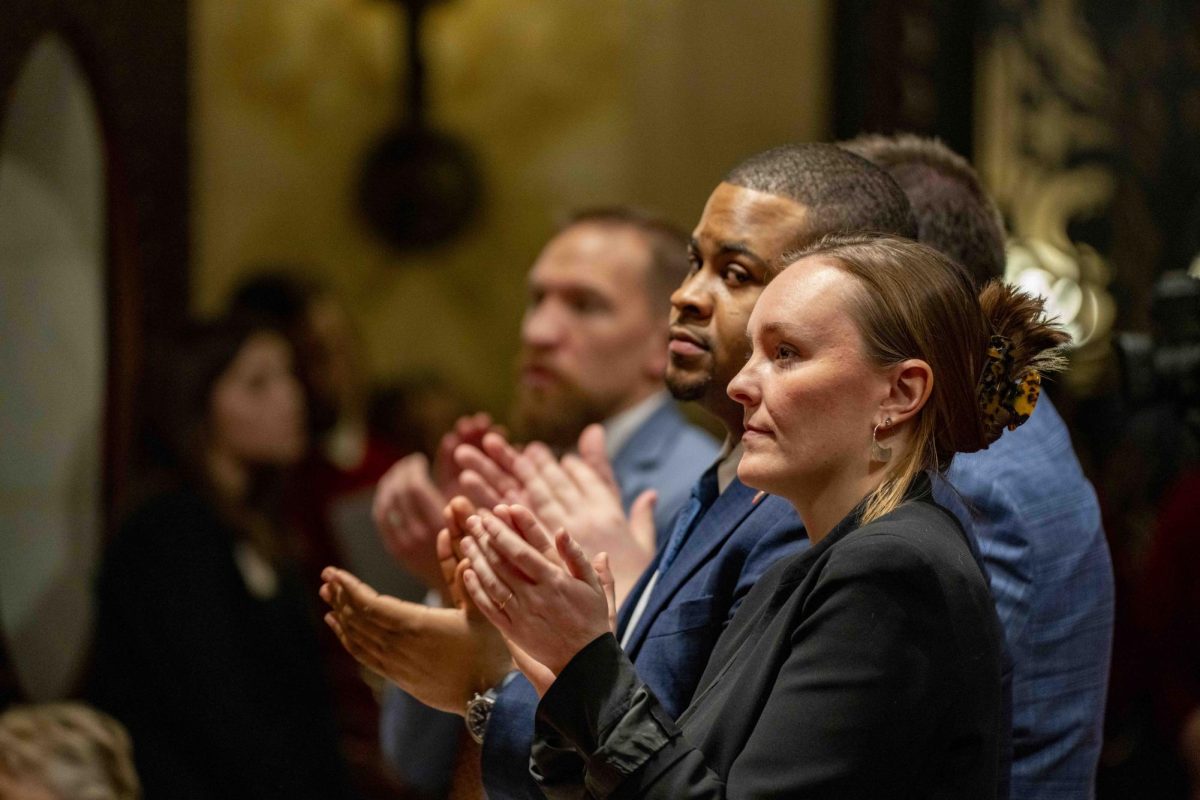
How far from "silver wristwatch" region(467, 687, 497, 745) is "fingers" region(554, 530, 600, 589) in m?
0.40

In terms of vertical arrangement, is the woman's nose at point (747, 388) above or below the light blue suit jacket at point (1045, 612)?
above

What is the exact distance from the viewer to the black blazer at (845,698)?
4.78 feet

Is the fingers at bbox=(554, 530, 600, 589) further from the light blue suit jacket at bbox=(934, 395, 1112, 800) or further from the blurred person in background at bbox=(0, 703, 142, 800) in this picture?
the blurred person in background at bbox=(0, 703, 142, 800)

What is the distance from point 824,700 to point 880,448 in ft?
0.86

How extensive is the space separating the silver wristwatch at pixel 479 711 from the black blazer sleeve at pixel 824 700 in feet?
1.30

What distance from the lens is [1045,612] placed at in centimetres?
217

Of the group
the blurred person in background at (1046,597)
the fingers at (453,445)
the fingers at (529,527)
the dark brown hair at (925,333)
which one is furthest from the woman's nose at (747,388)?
the fingers at (453,445)

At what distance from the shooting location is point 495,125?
581 cm

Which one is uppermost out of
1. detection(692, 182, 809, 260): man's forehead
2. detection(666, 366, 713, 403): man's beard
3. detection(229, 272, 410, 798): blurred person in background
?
detection(692, 182, 809, 260): man's forehead

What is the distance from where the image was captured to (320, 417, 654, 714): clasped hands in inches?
62.8

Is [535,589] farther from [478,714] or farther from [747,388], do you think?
[478,714]

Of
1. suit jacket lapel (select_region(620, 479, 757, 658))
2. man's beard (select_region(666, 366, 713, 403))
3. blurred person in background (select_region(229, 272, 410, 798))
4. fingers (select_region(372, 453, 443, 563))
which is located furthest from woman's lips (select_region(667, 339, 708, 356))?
blurred person in background (select_region(229, 272, 410, 798))

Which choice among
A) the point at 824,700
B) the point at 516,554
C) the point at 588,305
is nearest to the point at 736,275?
the point at 516,554

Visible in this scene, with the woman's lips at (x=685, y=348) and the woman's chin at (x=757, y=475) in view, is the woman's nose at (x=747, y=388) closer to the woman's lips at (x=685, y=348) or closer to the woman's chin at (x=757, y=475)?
the woman's chin at (x=757, y=475)
